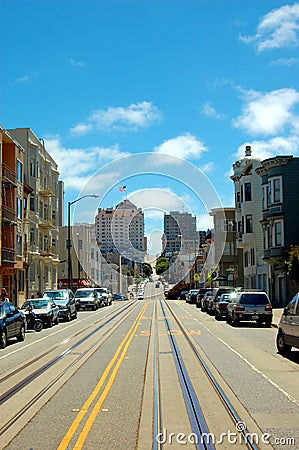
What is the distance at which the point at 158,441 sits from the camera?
773 centimetres

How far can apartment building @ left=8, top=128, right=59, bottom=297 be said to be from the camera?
183 feet

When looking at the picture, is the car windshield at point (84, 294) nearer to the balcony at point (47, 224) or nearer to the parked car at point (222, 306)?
the balcony at point (47, 224)

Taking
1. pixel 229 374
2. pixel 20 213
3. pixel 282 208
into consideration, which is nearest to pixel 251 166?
pixel 282 208

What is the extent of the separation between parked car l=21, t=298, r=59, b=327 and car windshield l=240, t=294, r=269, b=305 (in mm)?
9259

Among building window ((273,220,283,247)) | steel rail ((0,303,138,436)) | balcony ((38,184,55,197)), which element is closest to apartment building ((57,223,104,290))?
balcony ((38,184,55,197))

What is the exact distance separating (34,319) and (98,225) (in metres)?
95.4

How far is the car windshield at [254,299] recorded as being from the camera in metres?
28.2

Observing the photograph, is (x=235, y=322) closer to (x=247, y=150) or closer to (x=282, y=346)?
(x=282, y=346)

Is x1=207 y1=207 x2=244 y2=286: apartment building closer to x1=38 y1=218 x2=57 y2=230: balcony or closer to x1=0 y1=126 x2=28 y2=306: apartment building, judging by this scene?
x1=38 y1=218 x2=57 y2=230: balcony

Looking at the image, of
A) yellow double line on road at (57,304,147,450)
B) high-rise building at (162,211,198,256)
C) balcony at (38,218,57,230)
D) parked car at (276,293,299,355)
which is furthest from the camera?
high-rise building at (162,211,198,256)

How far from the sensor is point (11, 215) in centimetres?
4581

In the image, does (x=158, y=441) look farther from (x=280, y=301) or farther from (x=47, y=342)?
(x=280, y=301)

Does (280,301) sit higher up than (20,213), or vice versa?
(20,213)

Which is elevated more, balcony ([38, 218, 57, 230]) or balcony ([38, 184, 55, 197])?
balcony ([38, 184, 55, 197])
